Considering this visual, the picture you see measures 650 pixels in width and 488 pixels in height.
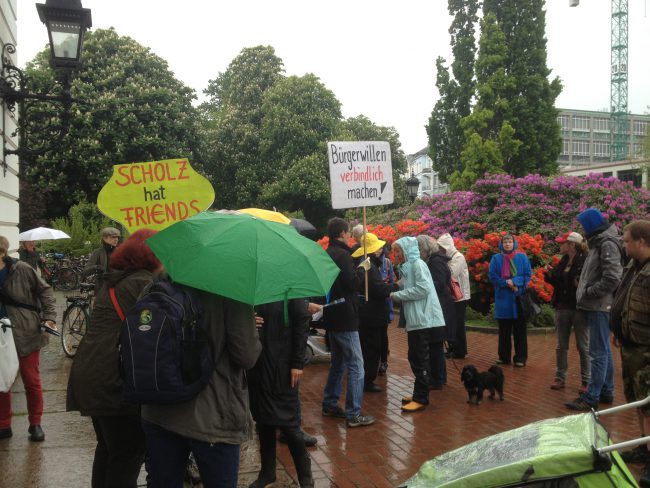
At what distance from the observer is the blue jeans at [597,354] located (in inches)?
243

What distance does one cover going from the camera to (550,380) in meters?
8.05

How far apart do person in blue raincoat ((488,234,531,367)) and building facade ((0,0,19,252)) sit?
6938 millimetres

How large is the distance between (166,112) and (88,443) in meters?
24.0

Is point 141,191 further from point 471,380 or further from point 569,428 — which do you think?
point 471,380

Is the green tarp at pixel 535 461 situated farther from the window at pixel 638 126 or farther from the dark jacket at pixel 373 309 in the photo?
the window at pixel 638 126

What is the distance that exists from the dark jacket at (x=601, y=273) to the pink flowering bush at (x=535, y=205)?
27.2ft

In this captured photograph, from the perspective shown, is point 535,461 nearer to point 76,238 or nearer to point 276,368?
point 276,368

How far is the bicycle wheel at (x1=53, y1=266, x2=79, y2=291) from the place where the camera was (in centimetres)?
1981

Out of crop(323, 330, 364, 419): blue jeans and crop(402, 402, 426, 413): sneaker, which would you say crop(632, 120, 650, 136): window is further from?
crop(323, 330, 364, 419): blue jeans

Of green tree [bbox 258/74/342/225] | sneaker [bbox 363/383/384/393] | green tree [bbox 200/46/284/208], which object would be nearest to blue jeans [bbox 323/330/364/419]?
sneaker [bbox 363/383/384/393]

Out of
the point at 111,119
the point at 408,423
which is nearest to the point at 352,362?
the point at 408,423

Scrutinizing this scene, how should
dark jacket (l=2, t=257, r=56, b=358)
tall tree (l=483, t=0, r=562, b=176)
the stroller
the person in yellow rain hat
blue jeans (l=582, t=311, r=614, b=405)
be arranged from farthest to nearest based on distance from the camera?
tall tree (l=483, t=0, r=562, b=176), the person in yellow rain hat, blue jeans (l=582, t=311, r=614, b=405), dark jacket (l=2, t=257, r=56, b=358), the stroller

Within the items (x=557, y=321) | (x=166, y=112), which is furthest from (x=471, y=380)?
(x=166, y=112)

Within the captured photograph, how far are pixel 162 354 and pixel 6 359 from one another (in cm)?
336
